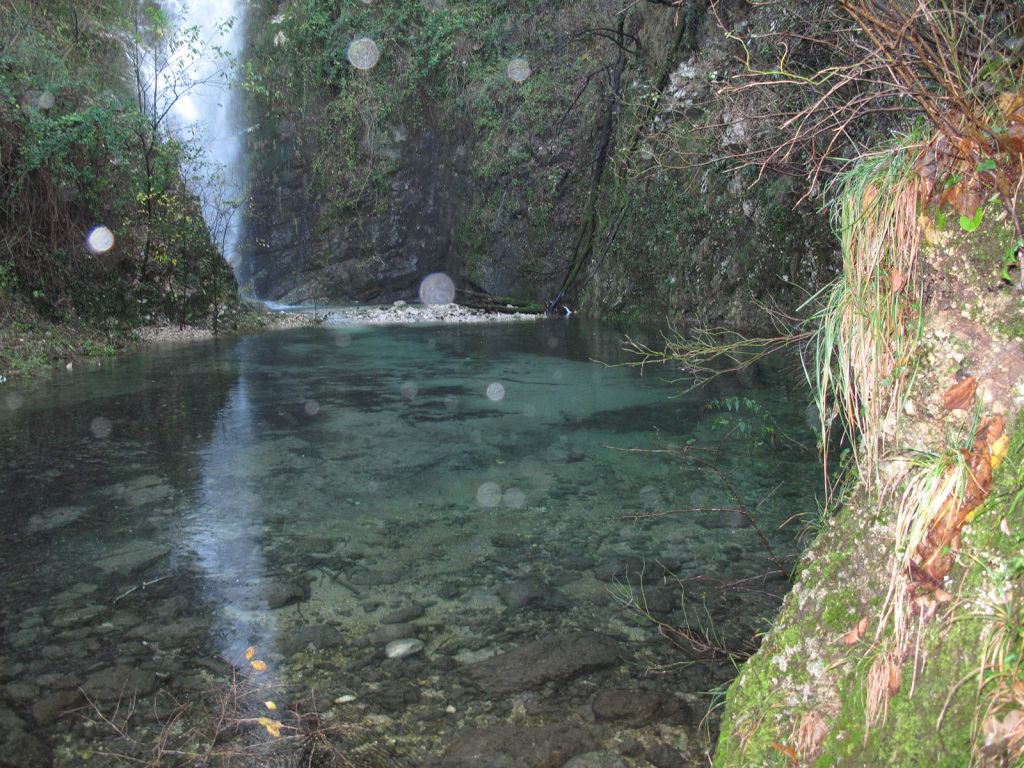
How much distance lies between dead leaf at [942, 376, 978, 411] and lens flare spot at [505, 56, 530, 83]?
2019 centimetres

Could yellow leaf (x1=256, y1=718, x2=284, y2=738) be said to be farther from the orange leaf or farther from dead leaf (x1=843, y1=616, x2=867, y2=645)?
dead leaf (x1=843, y1=616, x2=867, y2=645)

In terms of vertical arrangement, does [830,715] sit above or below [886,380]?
below

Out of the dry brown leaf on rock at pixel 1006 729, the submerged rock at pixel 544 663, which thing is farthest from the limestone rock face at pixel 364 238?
the dry brown leaf on rock at pixel 1006 729

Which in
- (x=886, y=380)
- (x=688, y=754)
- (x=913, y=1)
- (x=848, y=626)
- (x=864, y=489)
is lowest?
(x=688, y=754)

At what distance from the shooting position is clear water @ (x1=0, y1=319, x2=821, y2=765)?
2666mm

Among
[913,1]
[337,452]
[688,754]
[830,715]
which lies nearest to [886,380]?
[830,715]

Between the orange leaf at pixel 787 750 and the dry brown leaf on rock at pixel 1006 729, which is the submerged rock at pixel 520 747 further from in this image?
the dry brown leaf on rock at pixel 1006 729

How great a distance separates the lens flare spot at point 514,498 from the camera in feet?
14.1

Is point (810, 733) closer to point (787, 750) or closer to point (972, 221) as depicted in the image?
point (787, 750)

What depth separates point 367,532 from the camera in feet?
12.6

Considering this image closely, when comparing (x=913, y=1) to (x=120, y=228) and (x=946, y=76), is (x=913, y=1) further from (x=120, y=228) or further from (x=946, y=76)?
(x=120, y=228)

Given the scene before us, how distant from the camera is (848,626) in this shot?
1660 mm

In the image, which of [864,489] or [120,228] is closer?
[864,489]

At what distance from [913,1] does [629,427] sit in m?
4.64
